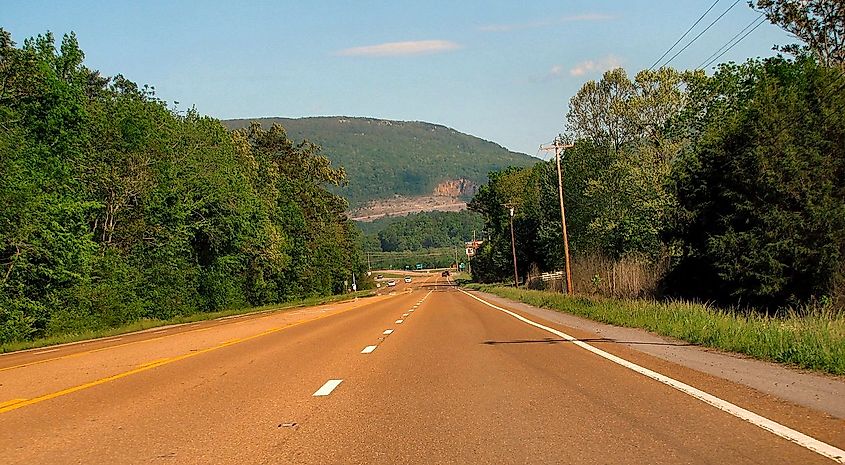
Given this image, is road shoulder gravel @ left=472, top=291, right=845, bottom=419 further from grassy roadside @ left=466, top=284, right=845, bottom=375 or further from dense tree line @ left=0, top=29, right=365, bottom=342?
dense tree line @ left=0, top=29, right=365, bottom=342

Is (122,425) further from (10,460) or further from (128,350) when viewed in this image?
(128,350)

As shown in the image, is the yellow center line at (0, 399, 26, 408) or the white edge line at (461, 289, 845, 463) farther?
the yellow center line at (0, 399, 26, 408)

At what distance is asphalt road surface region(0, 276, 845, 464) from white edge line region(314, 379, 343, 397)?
0.03 metres

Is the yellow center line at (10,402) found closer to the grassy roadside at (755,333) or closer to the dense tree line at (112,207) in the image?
the grassy roadside at (755,333)

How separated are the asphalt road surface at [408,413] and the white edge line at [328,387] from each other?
0.03m

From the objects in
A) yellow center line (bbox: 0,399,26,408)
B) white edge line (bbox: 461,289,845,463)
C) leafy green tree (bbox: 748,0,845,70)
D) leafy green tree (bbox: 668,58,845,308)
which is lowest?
white edge line (bbox: 461,289,845,463)

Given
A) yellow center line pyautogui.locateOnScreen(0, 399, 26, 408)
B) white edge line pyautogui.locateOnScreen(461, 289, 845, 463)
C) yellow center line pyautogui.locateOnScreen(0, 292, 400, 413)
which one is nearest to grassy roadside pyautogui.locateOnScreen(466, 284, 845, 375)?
white edge line pyautogui.locateOnScreen(461, 289, 845, 463)

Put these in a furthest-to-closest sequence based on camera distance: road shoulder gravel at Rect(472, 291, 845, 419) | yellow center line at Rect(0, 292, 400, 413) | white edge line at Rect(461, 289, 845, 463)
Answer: yellow center line at Rect(0, 292, 400, 413) → road shoulder gravel at Rect(472, 291, 845, 419) → white edge line at Rect(461, 289, 845, 463)

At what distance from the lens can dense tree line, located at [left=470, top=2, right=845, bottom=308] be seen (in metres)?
34.0

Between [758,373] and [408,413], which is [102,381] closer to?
[408,413]

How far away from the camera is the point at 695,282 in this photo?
41.3 meters

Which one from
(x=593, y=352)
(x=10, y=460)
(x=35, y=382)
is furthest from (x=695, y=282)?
(x=10, y=460)

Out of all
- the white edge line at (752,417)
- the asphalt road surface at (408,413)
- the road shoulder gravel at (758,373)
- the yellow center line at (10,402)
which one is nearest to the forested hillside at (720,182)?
the road shoulder gravel at (758,373)

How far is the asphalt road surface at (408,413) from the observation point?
7.14 m
